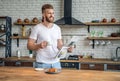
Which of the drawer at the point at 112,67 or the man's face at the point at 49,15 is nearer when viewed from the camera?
the man's face at the point at 49,15

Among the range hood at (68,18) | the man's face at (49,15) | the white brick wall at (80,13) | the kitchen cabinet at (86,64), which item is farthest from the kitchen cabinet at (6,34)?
the man's face at (49,15)

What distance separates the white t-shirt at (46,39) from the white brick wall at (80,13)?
2.28 meters

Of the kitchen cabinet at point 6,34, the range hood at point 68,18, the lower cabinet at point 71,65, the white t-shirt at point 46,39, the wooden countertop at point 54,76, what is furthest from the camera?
the kitchen cabinet at point 6,34

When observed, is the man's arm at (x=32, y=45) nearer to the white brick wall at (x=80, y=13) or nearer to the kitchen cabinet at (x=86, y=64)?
the kitchen cabinet at (x=86, y=64)

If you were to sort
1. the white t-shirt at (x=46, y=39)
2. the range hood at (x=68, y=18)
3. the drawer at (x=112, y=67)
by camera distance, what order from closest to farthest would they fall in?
1. the white t-shirt at (x=46, y=39)
2. the drawer at (x=112, y=67)
3. the range hood at (x=68, y=18)

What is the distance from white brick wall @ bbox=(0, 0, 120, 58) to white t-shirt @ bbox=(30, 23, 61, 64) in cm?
228

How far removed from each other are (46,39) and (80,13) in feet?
8.22

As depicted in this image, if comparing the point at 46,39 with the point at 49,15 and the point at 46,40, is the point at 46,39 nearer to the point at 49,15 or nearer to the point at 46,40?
the point at 46,40

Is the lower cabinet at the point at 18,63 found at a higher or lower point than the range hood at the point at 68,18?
lower

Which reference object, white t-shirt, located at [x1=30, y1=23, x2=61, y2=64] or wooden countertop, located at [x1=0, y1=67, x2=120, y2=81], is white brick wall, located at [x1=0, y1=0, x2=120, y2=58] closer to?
white t-shirt, located at [x1=30, y1=23, x2=61, y2=64]

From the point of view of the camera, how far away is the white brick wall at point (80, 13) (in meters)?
5.03

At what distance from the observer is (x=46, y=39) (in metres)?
2.84

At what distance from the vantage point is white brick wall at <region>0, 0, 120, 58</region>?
5031mm

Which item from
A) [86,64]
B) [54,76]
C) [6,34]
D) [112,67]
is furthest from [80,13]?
[54,76]
